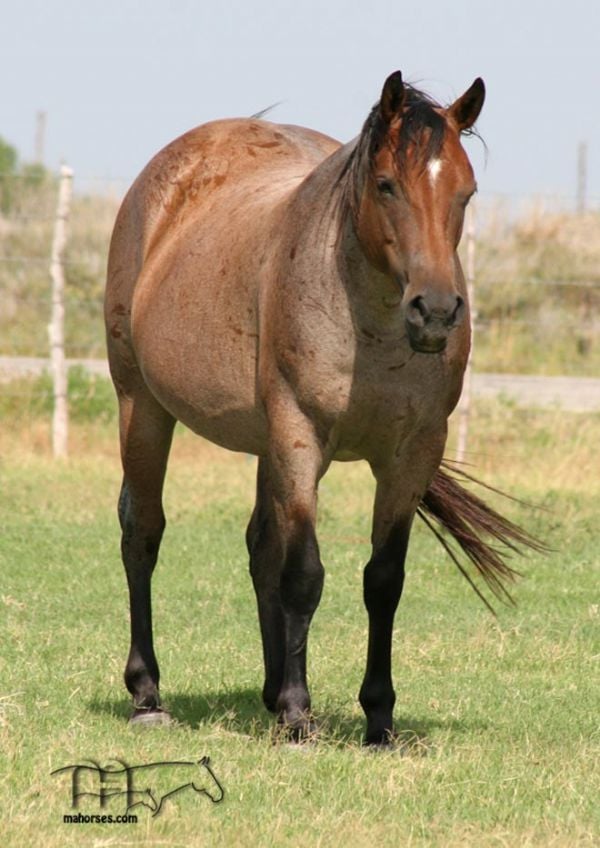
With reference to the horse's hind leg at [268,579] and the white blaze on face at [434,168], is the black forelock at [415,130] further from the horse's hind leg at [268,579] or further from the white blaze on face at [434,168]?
the horse's hind leg at [268,579]

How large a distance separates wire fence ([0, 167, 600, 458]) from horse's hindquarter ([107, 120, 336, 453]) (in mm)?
12318

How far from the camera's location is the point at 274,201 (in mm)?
6008

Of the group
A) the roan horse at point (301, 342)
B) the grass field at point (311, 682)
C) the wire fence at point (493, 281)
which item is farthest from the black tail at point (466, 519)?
the wire fence at point (493, 281)

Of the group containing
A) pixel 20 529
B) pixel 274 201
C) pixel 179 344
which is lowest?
pixel 20 529

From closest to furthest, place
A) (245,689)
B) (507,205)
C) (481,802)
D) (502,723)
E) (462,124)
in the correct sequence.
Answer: (481,802), (462,124), (502,723), (245,689), (507,205)

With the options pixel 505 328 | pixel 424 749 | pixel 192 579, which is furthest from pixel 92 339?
pixel 424 749

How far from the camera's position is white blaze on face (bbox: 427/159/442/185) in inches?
189

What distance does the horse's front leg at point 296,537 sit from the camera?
527 cm

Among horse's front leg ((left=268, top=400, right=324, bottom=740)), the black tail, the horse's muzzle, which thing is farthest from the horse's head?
the black tail

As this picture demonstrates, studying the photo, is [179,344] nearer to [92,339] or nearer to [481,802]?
[481,802]

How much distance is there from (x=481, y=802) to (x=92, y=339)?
16.2m

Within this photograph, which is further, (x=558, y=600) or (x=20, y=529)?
(x=20, y=529)

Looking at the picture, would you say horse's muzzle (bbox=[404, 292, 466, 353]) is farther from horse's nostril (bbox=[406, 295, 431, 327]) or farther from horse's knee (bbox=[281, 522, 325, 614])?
horse's knee (bbox=[281, 522, 325, 614])

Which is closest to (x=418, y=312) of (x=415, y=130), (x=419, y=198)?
(x=419, y=198)
